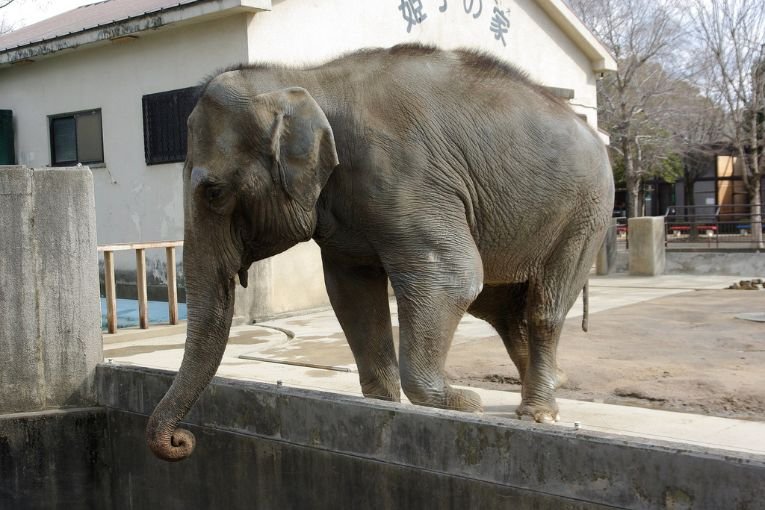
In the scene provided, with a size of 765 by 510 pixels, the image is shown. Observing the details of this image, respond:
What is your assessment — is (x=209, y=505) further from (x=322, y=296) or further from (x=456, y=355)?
(x=322, y=296)

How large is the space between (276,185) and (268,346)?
5.40 metres

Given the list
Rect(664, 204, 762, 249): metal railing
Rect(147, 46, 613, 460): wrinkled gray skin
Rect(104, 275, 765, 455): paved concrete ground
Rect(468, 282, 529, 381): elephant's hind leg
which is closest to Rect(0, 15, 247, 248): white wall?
Rect(104, 275, 765, 455): paved concrete ground

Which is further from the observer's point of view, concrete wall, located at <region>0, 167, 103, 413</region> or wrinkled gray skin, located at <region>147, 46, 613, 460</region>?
concrete wall, located at <region>0, 167, 103, 413</region>

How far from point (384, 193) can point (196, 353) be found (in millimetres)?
1070

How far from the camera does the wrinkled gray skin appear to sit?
3.94 metres

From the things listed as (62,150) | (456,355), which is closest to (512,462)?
(456,355)

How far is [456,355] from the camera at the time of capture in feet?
26.7

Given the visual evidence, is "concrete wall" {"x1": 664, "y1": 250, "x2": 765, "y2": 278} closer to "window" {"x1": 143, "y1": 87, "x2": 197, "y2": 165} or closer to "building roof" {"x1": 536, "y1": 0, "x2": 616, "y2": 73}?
"building roof" {"x1": 536, "y1": 0, "x2": 616, "y2": 73}

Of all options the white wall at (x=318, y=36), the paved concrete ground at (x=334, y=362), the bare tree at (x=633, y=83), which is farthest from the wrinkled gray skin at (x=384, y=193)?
the bare tree at (x=633, y=83)

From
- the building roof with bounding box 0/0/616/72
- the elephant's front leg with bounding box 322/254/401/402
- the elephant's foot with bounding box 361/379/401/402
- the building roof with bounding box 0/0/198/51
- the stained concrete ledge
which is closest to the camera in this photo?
the stained concrete ledge

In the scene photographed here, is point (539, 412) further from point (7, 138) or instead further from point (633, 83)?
point (633, 83)

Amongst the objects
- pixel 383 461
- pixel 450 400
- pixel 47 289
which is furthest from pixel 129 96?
pixel 383 461

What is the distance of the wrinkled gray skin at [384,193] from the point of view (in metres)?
3.94

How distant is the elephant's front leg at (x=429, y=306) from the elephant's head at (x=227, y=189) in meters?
0.52
